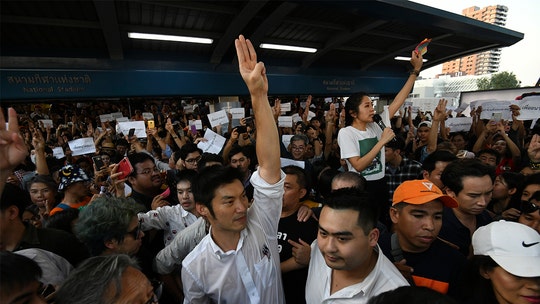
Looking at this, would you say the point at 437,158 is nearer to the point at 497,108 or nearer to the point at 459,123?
the point at 459,123

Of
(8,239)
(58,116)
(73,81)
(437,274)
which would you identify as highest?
(73,81)

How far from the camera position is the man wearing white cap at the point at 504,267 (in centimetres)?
113

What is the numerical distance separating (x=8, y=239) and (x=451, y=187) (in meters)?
2.87

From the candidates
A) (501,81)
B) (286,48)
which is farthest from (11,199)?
(501,81)

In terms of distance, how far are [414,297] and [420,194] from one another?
90 centimetres

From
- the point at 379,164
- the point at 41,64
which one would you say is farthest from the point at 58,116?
the point at 379,164

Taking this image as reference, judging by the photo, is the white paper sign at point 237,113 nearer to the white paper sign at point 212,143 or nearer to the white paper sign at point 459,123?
the white paper sign at point 212,143

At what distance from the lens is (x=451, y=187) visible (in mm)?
1994

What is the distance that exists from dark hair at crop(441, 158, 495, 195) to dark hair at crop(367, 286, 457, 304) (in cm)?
141

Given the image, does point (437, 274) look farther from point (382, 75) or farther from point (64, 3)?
point (382, 75)

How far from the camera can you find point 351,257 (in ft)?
4.10

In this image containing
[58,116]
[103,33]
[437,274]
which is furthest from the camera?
[58,116]

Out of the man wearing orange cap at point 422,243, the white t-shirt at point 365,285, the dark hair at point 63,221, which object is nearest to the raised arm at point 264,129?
the white t-shirt at point 365,285

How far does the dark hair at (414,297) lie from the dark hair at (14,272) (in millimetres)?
1165
